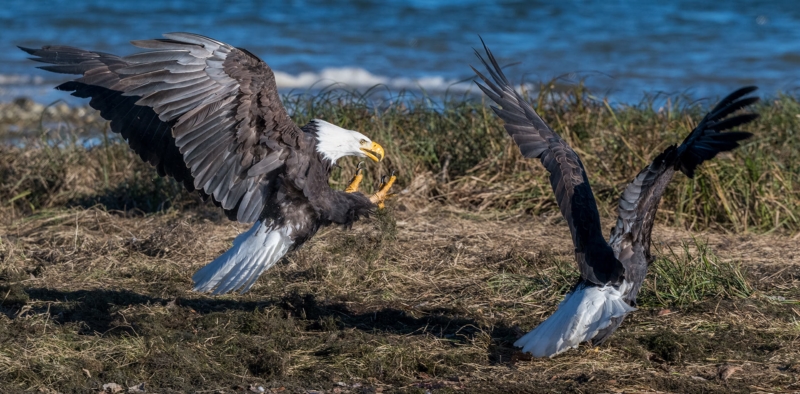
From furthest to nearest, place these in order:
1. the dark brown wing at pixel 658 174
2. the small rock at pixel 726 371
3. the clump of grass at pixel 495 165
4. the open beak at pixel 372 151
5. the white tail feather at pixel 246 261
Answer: the clump of grass at pixel 495 165 < the open beak at pixel 372 151 < the white tail feather at pixel 246 261 < the small rock at pixel 726 371 < the dark brown wing at pixel 658 174

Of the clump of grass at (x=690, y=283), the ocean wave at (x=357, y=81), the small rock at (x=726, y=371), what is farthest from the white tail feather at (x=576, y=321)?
the ocean wave at (x=357, y=81)

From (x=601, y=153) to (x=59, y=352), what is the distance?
381 cm

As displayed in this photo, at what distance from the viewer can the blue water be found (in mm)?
12117

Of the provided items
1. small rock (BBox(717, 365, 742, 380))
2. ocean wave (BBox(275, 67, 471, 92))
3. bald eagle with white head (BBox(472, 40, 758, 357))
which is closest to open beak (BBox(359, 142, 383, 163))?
bald eagle with white head (BBox(472, 40, 758, 357))

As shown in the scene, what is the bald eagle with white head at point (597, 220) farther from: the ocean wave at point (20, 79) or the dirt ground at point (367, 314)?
the ocean wave at point (20, 79)

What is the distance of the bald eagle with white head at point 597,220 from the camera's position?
3.45 m

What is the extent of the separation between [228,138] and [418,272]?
1368 mm

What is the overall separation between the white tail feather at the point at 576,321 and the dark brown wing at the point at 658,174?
215 millimetres

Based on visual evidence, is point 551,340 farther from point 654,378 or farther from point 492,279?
point 492,279

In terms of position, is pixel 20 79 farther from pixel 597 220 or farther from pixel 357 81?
pixel 597 220

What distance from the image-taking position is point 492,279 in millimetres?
4742

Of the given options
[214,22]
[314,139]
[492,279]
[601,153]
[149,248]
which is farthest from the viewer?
[214,22]

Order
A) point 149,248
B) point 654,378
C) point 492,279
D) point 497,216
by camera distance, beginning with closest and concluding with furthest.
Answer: point 654,378, point 492,279, point 149,248, point 497,216

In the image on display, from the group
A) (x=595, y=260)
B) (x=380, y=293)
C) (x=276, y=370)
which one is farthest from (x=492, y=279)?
(x=276, y=370)
